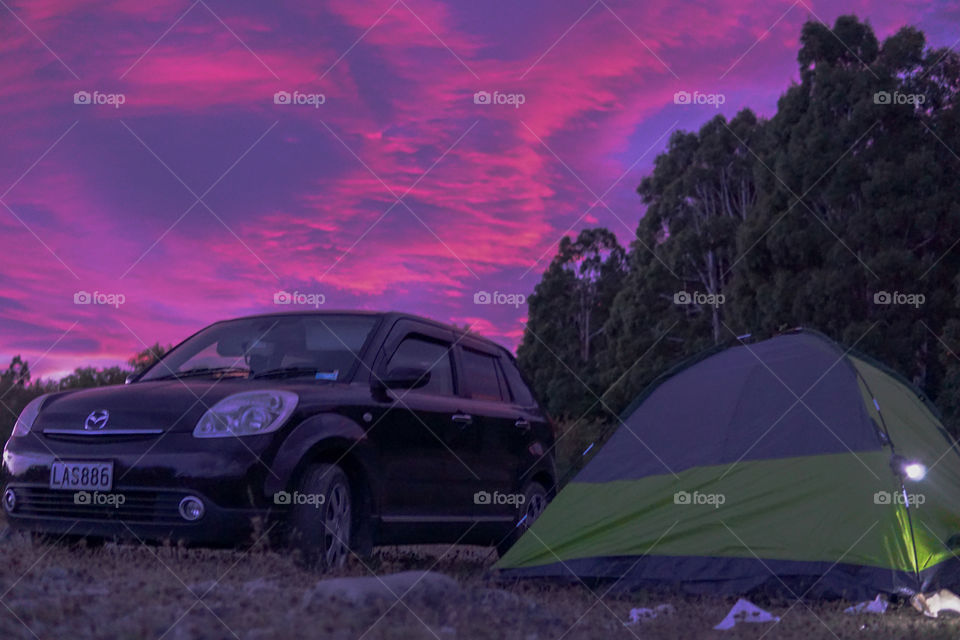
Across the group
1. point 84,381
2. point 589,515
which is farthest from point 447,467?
point 84,381

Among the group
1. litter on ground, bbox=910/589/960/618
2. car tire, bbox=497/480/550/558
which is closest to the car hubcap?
car tire, bbox=497/480/550/558

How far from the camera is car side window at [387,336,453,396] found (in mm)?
7328

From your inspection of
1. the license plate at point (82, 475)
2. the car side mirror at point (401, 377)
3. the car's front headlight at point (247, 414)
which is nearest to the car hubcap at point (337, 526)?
the car's front headlight at point (247, 414)

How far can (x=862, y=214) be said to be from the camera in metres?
28.3

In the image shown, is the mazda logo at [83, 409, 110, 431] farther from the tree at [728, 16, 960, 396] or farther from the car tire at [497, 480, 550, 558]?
the tree at [728, 16, 960, 396]

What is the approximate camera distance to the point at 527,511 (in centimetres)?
881

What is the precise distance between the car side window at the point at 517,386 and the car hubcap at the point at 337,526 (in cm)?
301

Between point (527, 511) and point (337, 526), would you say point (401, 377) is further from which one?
point (527, 511)

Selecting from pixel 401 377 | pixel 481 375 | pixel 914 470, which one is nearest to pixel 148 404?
pixel 401 377

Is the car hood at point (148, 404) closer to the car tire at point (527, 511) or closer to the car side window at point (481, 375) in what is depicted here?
A: the car side window at point (481, 375)

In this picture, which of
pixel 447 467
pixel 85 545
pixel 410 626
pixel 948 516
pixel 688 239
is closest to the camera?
pixel 410 626

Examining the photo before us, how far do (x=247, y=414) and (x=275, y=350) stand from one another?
3.71 feet

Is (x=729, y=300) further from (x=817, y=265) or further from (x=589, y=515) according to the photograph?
(x=589, y=515)

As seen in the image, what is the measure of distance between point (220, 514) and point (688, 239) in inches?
1294
